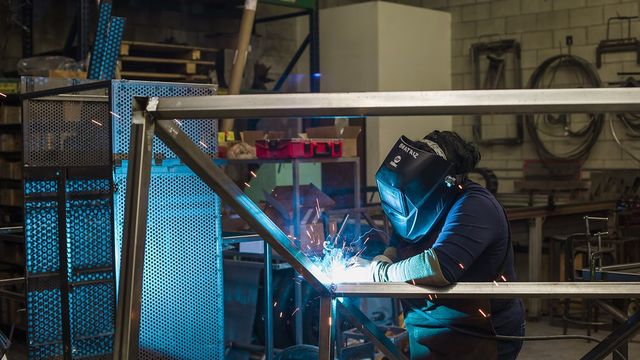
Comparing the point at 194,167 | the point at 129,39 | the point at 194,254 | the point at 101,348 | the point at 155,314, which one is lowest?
the point at 101,348

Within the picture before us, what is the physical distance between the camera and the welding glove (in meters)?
1.93

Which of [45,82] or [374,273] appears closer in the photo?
[374,273]

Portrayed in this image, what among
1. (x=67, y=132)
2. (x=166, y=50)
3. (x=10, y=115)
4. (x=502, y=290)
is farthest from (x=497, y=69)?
(x=502, y=290)

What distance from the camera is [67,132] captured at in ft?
11.3

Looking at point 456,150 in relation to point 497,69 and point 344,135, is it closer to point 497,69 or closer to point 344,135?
point 344,135

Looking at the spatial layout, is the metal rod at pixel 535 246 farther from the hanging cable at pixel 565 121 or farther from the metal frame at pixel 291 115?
the metal frame at pixel 291 115

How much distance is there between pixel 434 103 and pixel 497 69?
27.8ft

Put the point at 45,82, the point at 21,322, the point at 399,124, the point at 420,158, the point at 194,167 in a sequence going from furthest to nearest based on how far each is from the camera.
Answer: the point at 399,124 → the point at 21,322 → the point at 45,82 → the point at 420,158 → the point at 194,167

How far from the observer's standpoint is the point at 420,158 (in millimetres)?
2340

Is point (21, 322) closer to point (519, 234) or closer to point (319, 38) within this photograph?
point (519, 234)

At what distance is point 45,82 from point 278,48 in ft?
17.5

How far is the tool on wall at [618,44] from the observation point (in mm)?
8753

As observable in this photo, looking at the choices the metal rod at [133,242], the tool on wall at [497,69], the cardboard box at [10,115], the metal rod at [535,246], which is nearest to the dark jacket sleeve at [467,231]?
the metal rod at [133,242]

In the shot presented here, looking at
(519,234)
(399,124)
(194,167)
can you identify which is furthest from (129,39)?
(194,167)
